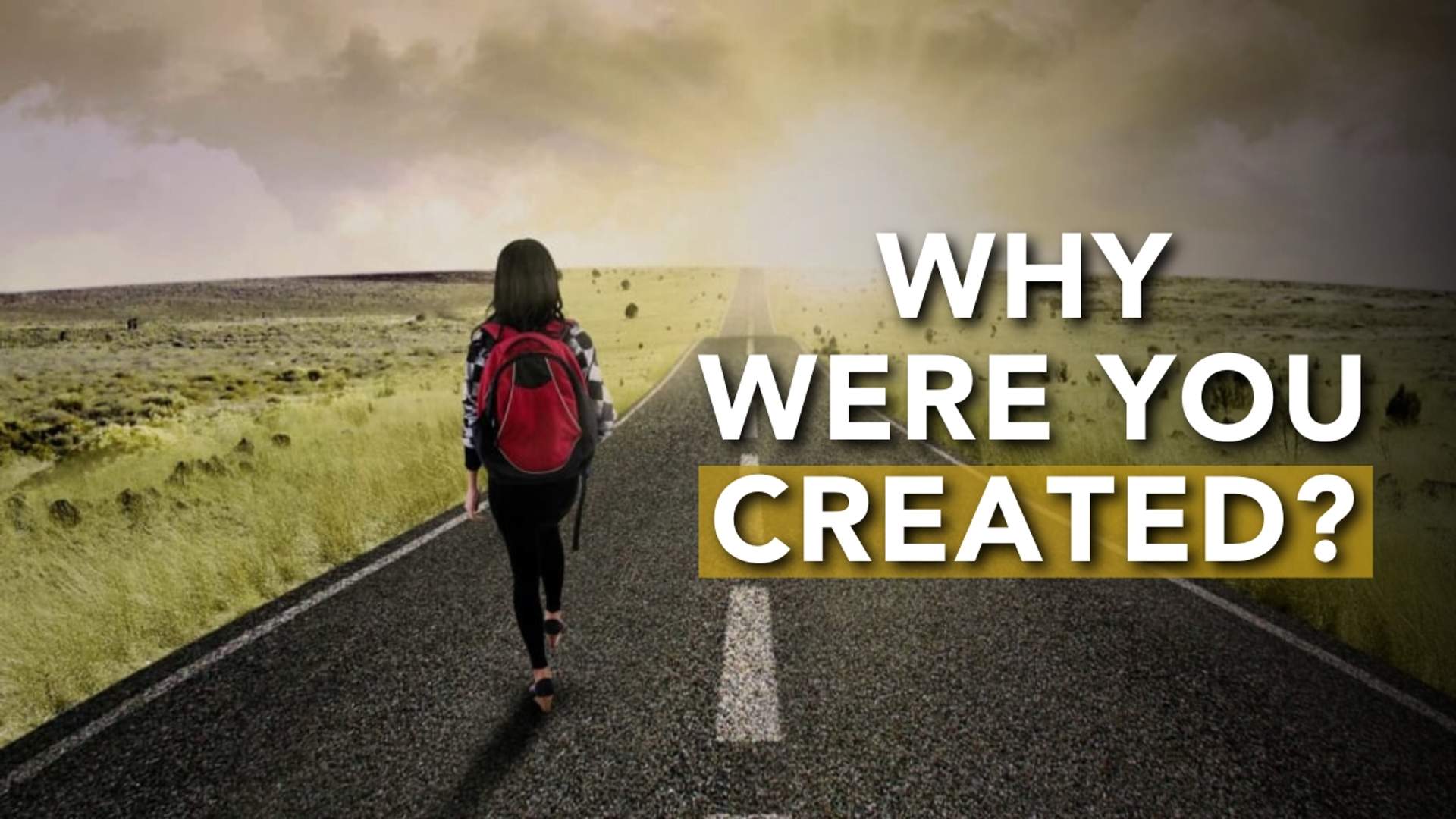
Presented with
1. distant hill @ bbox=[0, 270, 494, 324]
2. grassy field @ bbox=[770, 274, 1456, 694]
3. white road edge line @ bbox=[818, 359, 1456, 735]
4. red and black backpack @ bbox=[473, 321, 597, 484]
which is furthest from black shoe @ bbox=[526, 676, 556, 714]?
distant hill @ bbox=[0, 270, 494, 324]

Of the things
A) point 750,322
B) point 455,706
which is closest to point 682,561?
point 455,706

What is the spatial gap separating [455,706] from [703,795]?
146cm

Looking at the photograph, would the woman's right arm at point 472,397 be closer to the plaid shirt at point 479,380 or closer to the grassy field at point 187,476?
the plaid shirt at point 479,380

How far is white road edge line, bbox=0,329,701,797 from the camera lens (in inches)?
131

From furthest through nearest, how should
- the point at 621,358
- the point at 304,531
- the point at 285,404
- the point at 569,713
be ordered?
the point at 621,358 < the point at 285,404 < the point at 304,531 < the point at 569,713

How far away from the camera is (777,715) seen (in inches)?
140

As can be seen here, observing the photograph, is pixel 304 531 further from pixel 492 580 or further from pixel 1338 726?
pixel 1338 726

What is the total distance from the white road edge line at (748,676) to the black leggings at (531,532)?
3.10 ft

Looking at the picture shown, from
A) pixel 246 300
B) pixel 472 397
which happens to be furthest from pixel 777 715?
pixel 246 300

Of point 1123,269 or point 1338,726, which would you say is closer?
point 1338,726

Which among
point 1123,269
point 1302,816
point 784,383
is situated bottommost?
point 1302,816

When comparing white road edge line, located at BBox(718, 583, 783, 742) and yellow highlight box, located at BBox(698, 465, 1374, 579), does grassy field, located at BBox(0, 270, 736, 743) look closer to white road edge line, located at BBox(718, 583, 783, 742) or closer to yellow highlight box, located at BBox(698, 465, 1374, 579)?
yellow highlight box, located at BBox(698, 465, 1374, 579)

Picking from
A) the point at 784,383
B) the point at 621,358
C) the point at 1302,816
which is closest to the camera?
the point at 1302,816

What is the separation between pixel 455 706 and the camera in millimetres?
3742
